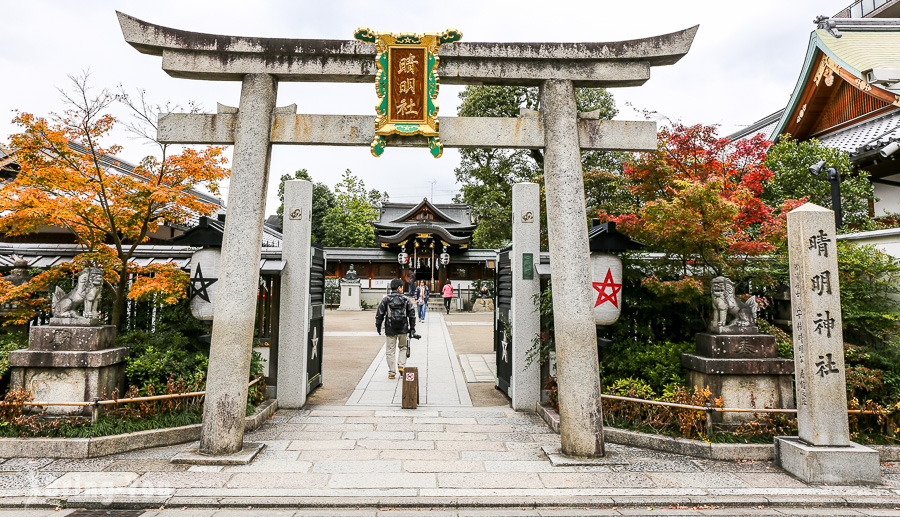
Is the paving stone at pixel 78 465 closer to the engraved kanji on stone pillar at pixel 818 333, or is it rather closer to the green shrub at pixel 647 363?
the green shrub at pixel 647 363

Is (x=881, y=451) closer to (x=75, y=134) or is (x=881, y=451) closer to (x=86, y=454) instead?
(x=86, y=454)

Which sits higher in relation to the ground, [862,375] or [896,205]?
[896,205]

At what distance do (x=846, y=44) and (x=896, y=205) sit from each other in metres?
6.11

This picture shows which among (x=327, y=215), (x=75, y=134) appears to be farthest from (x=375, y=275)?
(x=75, y=134)

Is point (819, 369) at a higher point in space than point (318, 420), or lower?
higher

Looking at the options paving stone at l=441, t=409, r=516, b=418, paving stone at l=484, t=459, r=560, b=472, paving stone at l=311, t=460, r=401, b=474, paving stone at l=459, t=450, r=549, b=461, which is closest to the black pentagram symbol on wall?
paving stone at l=311, t=460, r=401, b=474

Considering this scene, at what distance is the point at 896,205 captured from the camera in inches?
463

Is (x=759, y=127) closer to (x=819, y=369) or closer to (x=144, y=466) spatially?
(x=819, y=369)

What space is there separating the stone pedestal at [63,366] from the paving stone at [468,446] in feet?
13.5

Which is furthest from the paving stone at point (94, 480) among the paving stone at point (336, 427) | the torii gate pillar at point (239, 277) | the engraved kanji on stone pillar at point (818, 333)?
the engraved kanji on stone pillar at point (818, 333)

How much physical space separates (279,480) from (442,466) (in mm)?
1728

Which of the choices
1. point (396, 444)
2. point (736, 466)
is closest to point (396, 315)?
point (396, 444)

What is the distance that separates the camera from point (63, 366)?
5.70 metres

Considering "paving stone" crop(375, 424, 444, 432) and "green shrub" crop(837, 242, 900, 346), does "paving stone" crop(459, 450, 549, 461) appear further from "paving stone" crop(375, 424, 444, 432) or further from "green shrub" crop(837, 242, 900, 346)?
"green shrub" crop(837, 242, 900, 346)
